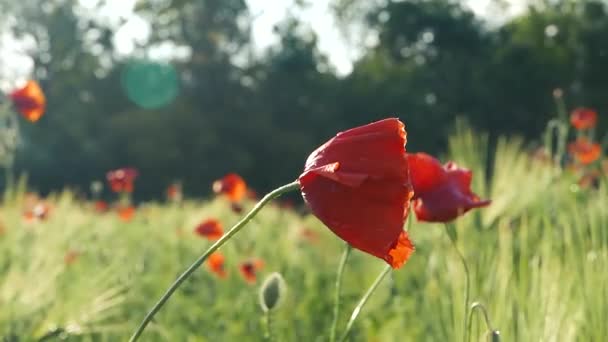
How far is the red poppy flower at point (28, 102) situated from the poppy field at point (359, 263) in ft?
0.97

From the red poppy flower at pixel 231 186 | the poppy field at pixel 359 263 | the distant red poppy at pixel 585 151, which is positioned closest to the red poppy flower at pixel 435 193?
the poppy field at pixel 359 263

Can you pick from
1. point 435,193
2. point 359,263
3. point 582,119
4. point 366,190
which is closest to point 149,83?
point 359,263

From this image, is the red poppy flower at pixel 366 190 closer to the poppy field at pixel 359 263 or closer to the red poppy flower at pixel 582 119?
the poppy field at pixel 359 263

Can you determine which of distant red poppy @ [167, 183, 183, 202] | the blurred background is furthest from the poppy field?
the blurred background

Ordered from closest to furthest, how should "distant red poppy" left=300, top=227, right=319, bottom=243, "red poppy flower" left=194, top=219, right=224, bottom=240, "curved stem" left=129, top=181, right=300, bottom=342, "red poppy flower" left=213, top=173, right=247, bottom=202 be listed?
"curved stem" left=129, top=181, right=300, bottom=342, "red poppy flower" left=194, top=219, right=224, bottom=240, "red poppy flower" left=213, top=173, right=247, bottom=202, "distant red poppy" left=300, top=227, right=319, bottom=243

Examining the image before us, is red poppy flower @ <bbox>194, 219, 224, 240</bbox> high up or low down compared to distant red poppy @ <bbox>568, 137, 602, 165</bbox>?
down

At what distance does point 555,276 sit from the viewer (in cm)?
94

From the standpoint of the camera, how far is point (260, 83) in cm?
1445

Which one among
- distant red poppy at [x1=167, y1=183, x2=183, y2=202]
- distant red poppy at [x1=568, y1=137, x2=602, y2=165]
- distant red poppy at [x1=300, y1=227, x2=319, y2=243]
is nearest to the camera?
distant red poppy at [x1=568, y1=137, x2=602, y2=165]

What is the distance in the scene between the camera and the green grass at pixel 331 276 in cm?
96

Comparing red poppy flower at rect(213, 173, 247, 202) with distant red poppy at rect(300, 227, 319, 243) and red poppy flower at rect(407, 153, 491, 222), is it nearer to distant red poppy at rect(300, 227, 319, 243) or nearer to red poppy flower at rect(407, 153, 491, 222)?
distant red poppy at rect(300, 227, 319, 243)

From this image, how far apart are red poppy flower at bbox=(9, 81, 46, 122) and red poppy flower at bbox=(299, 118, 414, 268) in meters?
1.56

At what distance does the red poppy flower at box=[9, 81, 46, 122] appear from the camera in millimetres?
2002

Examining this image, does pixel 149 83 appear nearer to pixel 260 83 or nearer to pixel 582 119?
pixel 260 83
